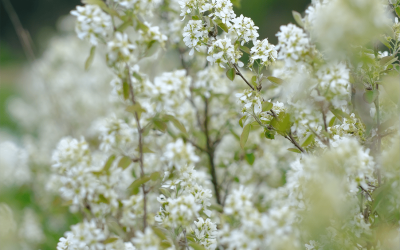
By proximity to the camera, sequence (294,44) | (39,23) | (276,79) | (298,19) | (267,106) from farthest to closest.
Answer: (39,23) < (276,79) < (267,106) < (298,19) < (294,44)

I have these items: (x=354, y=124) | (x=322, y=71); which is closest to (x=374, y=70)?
(x=354, y=124)

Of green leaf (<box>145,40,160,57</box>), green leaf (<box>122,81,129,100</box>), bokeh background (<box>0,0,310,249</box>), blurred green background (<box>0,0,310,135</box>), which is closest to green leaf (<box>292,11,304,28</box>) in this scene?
green leaf (<box>145,40,160,57</box>)

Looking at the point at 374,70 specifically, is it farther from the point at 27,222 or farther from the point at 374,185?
the point at 27,222

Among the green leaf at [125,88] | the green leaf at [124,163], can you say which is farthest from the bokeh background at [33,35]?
the green leaf at [125,88]

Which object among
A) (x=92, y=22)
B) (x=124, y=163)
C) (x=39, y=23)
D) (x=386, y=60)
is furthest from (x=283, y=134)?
(x=39, y=23)

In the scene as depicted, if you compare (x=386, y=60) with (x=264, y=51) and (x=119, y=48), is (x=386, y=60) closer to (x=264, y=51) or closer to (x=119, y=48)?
(x=264, y=51)

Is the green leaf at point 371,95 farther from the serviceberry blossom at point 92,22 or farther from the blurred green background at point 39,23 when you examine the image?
the blurred green background at point 39,23

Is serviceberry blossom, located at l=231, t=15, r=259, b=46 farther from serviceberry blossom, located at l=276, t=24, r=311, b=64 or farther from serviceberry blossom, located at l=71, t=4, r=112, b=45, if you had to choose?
serviceberry blossom, located at l=71, t=4, r=112, b=45
